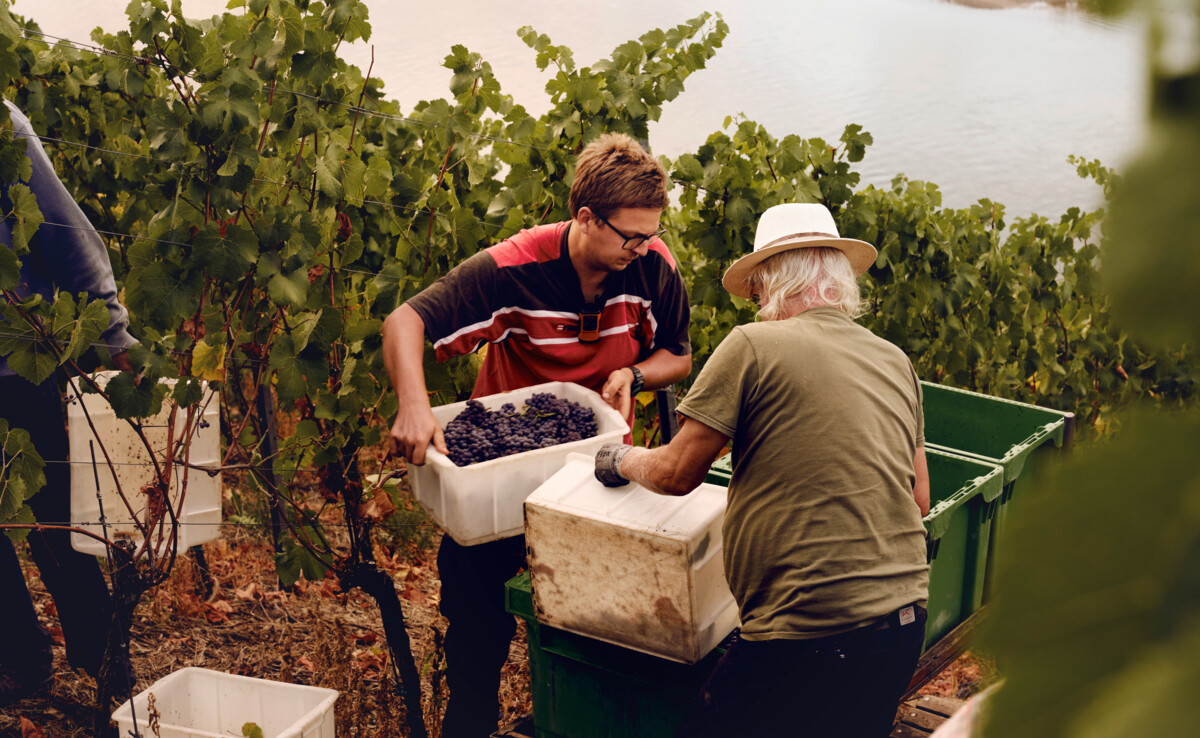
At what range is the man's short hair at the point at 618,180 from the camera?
2.65 metres

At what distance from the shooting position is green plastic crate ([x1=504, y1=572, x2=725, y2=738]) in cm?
239

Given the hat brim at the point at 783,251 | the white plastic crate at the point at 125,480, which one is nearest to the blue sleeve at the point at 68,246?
the white plastic crate at the point at 125,480

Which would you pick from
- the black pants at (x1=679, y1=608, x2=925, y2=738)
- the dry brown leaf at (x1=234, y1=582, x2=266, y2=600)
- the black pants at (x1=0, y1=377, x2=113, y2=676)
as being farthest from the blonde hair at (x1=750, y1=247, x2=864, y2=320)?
the dry brown leaf at (x1=234, y1=582, x2=266, y2=600)

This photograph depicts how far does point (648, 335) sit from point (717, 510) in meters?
0.97

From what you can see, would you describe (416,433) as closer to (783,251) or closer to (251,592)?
(783,251)

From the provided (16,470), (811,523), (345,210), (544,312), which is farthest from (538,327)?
(16,470)

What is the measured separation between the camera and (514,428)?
2748 mm

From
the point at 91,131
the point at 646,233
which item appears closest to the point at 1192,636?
the point at 646,233

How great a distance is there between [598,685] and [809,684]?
0.75 meters

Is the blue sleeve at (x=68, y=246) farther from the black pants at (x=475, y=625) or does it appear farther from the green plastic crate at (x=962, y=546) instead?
the green plastic crate at (x=962, y=546)

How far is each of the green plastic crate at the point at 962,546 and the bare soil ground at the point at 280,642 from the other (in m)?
0.36

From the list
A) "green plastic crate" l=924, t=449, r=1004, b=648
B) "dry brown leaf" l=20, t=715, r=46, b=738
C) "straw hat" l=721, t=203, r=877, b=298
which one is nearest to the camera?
"straw hat" l=721, t=203, r=877, b=298

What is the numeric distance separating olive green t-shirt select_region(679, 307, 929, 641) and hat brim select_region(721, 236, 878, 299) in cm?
25

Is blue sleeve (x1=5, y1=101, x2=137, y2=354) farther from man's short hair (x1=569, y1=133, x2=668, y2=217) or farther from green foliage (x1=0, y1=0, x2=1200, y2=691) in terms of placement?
man's short hair (x1=569, y1=133, x2=668, y2=217)
